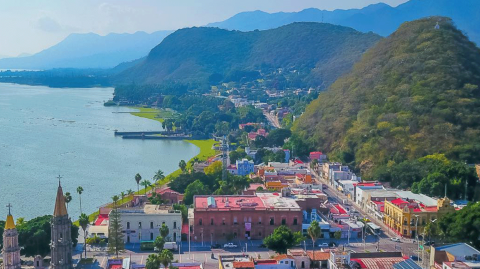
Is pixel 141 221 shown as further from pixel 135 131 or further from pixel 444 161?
pixel 135 131

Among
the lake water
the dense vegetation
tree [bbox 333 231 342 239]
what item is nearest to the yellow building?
tree [bbox 333 231 342 239]

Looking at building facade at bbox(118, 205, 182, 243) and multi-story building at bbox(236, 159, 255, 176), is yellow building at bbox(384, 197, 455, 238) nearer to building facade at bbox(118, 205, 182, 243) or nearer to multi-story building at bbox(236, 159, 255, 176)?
building facade at bbox(118, 205, 182, 243)

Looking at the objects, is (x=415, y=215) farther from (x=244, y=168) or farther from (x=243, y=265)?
(x=244, y=168)

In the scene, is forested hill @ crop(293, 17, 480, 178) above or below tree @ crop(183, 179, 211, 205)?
above

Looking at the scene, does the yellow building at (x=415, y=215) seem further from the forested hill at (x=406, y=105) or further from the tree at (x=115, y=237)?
the tree at (x=115, y=237)

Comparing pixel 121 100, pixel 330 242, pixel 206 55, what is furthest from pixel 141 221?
pixel 206 55

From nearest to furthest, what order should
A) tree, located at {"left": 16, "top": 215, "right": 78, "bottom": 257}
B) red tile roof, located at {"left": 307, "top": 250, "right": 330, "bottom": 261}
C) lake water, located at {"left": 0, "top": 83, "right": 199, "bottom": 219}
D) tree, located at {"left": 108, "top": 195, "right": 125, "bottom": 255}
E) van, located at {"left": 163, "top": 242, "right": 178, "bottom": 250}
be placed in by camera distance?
red tile roof, located at {"left": 307, "top": 250, "right": 330, "bottom": 261}
tree, located at {"left": 16, "top": 215, "right": 78, "bottom": 257}
tree, located at {"left": 108, "top": 195, "right": 125, "bottom": 255}
van, located at {"left": 163, "top": 242, "right": 178, "bottom": 250}
lake water, located at {"left": 0, "top": 83, "right": 199, "bottom": 219}
